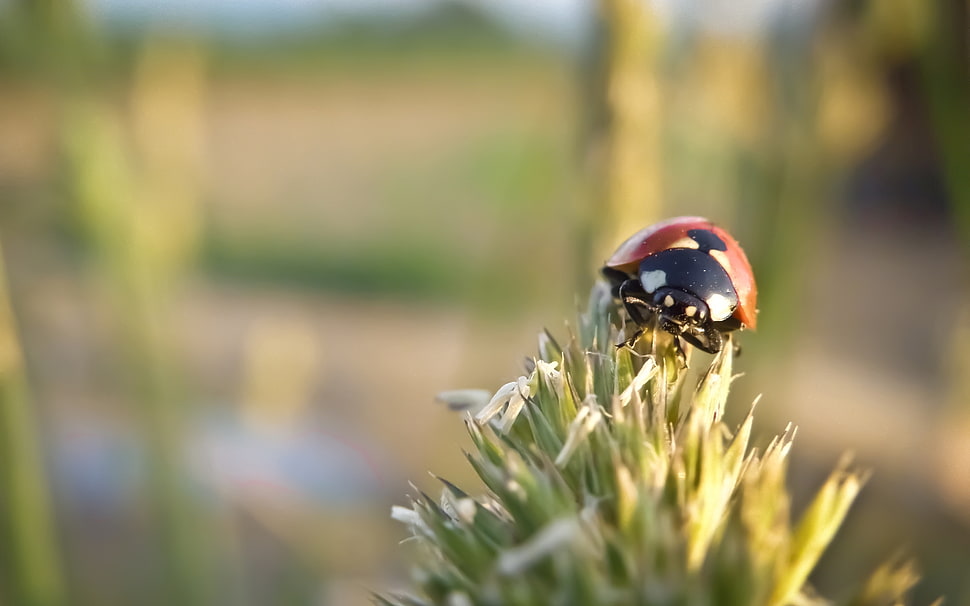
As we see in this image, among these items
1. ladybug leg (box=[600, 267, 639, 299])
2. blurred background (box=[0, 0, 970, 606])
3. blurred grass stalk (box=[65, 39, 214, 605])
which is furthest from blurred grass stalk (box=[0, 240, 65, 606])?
ladybug leg (box=[600, 267, 639, 299])

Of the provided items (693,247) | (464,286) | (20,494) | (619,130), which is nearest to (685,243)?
(693,247)

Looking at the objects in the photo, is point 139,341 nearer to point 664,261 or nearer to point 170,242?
point 170,242

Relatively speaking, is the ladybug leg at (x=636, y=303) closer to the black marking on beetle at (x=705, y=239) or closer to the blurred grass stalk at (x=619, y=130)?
the black marking on beetle at (x=705, y=239)

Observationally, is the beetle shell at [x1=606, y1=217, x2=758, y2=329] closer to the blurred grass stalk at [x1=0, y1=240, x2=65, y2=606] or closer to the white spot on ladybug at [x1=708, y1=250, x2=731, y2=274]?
the white spot on ladybug at [x1=708, y1=250, x2=731, y2=274]

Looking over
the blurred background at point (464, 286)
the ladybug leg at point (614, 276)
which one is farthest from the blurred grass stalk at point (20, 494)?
the ladybug leg at point (614, 276)

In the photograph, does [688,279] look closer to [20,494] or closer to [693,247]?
[693,247]
